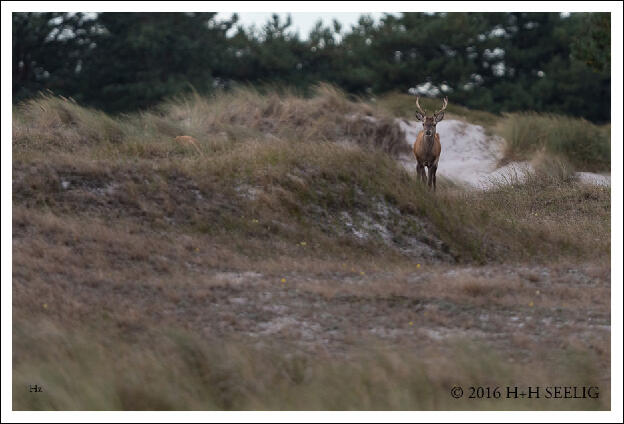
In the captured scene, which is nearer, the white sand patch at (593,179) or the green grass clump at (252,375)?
the green grass clump at (252,375)

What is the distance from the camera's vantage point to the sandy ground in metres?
19.0

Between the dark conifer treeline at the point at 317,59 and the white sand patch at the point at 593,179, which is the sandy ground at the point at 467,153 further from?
the dark conifer treeline at the point at 317,59

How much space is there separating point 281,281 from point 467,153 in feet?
46.3

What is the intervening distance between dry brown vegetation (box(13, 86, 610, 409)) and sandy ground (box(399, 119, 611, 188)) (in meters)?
4.52

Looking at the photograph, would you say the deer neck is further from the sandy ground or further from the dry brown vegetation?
the sandy ground

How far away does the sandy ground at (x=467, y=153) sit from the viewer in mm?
19047

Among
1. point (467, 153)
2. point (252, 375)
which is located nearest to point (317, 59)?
point (467, 153)

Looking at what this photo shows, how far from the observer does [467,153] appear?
2152 cm

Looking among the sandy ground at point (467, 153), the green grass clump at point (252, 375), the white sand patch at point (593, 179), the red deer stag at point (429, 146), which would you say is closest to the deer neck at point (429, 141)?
the red deer stag at point (429, 146)

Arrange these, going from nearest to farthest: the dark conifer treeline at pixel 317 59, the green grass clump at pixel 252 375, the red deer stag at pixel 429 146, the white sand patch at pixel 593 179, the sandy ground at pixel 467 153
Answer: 1. the green grass clump at pixel 252 375
2. the red deer stag at pixel 429 146
3. the white sand patch at pixel 593 179
4. the sandy ground at pixel 467 153
5. the dark conifer treeline at pixel 317 59

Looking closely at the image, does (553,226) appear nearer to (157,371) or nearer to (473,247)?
(473,247)

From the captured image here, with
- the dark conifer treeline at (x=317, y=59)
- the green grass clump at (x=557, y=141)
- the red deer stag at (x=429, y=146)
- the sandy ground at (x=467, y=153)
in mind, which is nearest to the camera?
the red deer stag at (x=429, y=146)

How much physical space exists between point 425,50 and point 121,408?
28566 mm

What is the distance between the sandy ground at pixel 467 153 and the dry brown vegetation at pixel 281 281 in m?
4.52
